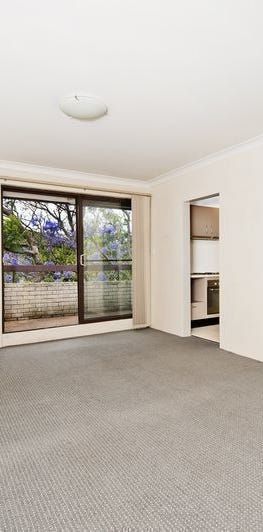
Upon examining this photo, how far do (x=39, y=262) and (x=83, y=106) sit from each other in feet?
11.3

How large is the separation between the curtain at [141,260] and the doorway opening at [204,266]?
2.47 feet

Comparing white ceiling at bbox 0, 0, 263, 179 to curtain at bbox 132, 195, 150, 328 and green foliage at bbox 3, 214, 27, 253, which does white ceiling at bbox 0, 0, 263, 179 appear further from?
green foliage at bbox 3, 214, 27, 253

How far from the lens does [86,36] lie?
194 cm

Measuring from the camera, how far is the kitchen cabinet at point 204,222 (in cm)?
539

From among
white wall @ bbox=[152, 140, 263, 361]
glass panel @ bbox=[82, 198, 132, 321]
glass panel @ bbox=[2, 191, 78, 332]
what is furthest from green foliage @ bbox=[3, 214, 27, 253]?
white wall @ bbox=[152, 140, 263, 361]

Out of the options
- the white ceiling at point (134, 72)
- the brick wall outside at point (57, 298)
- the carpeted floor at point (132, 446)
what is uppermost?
the white ceiling at point (134, 72)

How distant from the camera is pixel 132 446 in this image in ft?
6.44

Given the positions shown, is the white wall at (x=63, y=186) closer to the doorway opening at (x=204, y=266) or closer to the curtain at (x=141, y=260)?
the curtain at (x=141, y=260)

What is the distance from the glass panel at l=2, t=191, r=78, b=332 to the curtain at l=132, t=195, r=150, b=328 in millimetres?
1055

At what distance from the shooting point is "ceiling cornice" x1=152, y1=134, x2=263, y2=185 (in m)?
3.64

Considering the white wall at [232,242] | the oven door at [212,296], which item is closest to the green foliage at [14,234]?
the white wall at [232,242]

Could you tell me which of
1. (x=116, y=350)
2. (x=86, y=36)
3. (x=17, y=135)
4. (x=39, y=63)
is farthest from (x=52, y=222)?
(x=86, y=36)

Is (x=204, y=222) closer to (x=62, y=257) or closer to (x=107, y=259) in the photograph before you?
Result: (x=107, y=259)

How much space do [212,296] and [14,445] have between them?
13.8 feet
